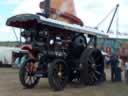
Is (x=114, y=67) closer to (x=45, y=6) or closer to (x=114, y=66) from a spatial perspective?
(x=114, y=66)

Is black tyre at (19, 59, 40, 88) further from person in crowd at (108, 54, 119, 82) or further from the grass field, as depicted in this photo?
person in crowd at (108, 54, 119, 82)

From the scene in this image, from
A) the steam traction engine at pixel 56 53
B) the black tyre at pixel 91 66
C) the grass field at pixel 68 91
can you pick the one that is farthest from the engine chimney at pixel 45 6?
the grass field at pixel 68 91

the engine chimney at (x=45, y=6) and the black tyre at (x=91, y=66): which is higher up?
the engine chimney at (x=45, y=6)

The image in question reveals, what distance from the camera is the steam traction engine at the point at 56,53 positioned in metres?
16.3

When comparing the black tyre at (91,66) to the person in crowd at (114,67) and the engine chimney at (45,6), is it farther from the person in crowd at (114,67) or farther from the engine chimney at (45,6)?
the person in crowd at (114,67)

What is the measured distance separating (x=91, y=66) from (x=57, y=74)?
2.21 metres

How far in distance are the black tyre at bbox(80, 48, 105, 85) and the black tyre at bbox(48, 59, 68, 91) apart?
1.06m

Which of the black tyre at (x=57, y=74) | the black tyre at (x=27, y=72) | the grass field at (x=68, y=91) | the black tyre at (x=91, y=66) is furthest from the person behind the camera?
the black tyre at (x=91, y=66)

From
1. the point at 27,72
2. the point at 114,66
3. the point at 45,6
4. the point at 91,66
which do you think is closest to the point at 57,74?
the point at 27,72

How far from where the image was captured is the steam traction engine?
1628cm

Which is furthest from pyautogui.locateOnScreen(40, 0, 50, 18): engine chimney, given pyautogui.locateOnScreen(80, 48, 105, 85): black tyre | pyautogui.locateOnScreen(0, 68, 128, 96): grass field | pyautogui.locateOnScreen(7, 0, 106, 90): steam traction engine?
pyautogui.locateOnScreen(0, 68, 128, 96): grass field

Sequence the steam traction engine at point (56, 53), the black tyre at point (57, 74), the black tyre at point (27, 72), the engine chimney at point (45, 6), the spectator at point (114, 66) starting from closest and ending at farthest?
the black tyre at point (57, 74), the steam traction engine at point (56, 53), the black tyre at point (27, 72), the engine chimney at point (45, 6), the spectator at point (114, 66)

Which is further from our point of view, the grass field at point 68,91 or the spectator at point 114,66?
the spectator at point 114,66

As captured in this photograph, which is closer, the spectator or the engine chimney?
the engine chimney
